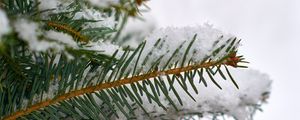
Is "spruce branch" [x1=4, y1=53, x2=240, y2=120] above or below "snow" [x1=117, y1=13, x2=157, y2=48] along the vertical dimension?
below

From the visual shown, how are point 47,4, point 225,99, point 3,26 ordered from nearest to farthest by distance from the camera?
1. point 3,26
2. point 47,4
3. point 225,99

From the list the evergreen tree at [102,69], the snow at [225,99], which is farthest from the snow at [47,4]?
the snow at [225,99]

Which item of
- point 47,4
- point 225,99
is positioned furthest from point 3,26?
point 225,99

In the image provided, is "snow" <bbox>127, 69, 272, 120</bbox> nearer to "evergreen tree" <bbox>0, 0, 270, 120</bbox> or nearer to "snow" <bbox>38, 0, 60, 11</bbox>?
"evergreen tree" <bbox>0, 0, 270, 120</bbox>

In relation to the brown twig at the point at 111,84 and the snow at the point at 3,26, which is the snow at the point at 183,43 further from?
the snow at the point at 3,26

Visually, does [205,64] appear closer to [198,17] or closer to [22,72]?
[22,72]

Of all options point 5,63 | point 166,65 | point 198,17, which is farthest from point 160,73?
point 198,17

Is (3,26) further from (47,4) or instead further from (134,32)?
(134,32)

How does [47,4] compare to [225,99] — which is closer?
[47,4]

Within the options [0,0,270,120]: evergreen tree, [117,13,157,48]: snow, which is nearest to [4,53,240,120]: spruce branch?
[0,0,270,120]: evergreen tree
